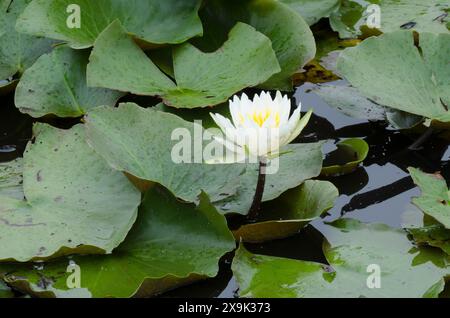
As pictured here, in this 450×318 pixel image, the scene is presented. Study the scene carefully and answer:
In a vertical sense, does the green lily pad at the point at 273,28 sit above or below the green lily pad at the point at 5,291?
above

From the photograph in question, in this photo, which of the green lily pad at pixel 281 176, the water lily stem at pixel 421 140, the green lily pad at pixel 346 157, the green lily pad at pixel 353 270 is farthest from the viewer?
the water lily stem at pixel 421 140

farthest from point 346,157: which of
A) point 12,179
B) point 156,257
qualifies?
point 12,179

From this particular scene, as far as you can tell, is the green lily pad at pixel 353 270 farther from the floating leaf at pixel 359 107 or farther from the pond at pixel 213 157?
the floating leaf at pixel 359 107

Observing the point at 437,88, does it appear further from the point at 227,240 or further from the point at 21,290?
the point at 21,290

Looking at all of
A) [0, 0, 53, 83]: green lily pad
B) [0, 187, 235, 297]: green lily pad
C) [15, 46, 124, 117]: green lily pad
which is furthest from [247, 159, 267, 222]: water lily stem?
[0, 0, 53, 83]: green lily pad

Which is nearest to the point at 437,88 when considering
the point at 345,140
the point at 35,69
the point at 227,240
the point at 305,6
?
the point at 345,140

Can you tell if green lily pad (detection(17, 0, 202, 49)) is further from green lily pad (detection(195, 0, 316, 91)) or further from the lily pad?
the lily pad

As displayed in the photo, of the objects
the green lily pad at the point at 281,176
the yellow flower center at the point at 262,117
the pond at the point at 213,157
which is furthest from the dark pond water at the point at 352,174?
the yellow flower center at the point at 262,117
